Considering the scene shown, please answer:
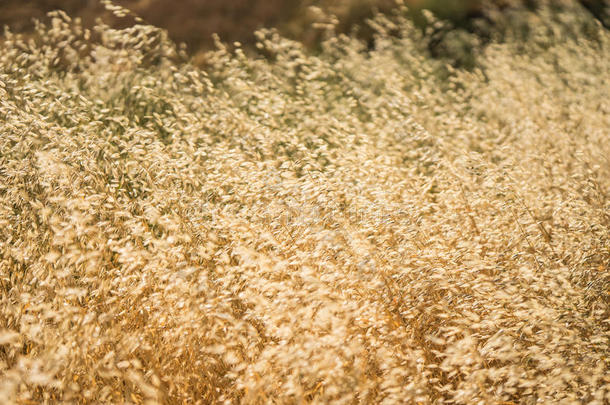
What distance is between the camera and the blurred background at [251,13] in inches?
183

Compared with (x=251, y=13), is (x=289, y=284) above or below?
above

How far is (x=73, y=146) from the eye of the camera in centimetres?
239

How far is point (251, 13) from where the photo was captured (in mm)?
5746

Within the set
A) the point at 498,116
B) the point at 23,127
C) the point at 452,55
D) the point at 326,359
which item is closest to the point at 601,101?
the point at 498,116

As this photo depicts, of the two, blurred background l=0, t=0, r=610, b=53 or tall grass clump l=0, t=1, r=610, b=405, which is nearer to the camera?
tall grass clump l=0, t=1, r=610, b=405

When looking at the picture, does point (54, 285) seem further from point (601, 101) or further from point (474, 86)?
point (601, 101)

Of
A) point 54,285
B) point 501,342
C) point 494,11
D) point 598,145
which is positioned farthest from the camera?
point 494,11

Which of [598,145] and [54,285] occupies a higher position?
[598,145]

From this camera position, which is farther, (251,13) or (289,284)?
(251,13)

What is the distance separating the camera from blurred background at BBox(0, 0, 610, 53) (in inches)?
183

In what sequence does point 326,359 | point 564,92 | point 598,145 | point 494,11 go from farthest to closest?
point 494,11, point 564,92, point 598,145, point 326,359

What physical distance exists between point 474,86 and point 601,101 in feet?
3.16

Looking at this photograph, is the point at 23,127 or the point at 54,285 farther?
the point at 23,127

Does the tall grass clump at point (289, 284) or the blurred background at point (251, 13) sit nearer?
the tall grass clump at point (289, 284)
